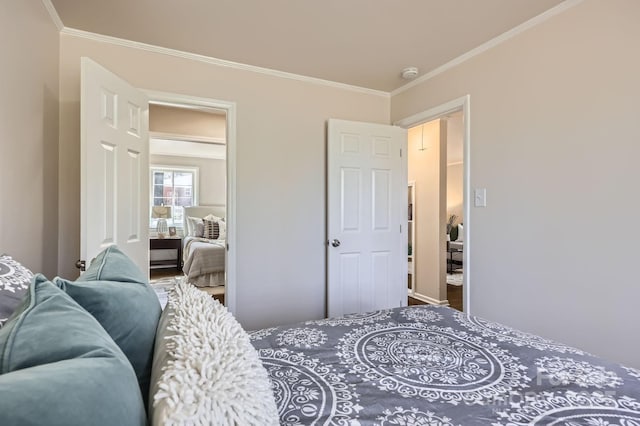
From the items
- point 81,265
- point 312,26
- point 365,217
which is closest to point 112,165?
point 81,265

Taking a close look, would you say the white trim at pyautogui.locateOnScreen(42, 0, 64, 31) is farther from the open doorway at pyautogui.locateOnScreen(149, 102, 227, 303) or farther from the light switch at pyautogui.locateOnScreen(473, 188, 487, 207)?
the light switch at pyautogui.locateOnScreen(473, 188, 487, 207)

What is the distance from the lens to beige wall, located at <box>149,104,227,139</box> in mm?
3754

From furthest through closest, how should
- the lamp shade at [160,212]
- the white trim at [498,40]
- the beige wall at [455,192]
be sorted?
Answer: the beige wall at [455,192], the lamp shade at [160,212], the white trim at [498,40]

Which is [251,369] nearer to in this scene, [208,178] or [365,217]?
[365,217]

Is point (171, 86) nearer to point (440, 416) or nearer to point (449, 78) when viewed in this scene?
point (449, 78)

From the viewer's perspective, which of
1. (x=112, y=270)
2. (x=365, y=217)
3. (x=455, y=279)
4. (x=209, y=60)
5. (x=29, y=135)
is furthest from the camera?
(x=455, y=279)

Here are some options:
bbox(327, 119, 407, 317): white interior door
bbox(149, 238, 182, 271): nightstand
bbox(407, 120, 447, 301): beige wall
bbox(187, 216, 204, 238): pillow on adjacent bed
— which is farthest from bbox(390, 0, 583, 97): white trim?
bbox(149, 238, 182, 271): nightstand

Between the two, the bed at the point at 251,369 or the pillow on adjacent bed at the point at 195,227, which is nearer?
the bed at the point at 251,369

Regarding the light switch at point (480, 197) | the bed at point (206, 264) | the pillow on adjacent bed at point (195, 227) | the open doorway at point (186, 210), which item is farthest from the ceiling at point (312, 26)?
the pillow on adjacent bed at point (195, 227)

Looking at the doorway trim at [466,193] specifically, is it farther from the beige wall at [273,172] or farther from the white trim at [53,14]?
the white trim at [53,14]

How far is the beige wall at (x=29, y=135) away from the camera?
1.53 metres

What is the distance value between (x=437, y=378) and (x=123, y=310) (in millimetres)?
892

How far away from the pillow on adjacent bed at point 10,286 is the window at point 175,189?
622 cm

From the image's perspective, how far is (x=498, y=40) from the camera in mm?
2350
